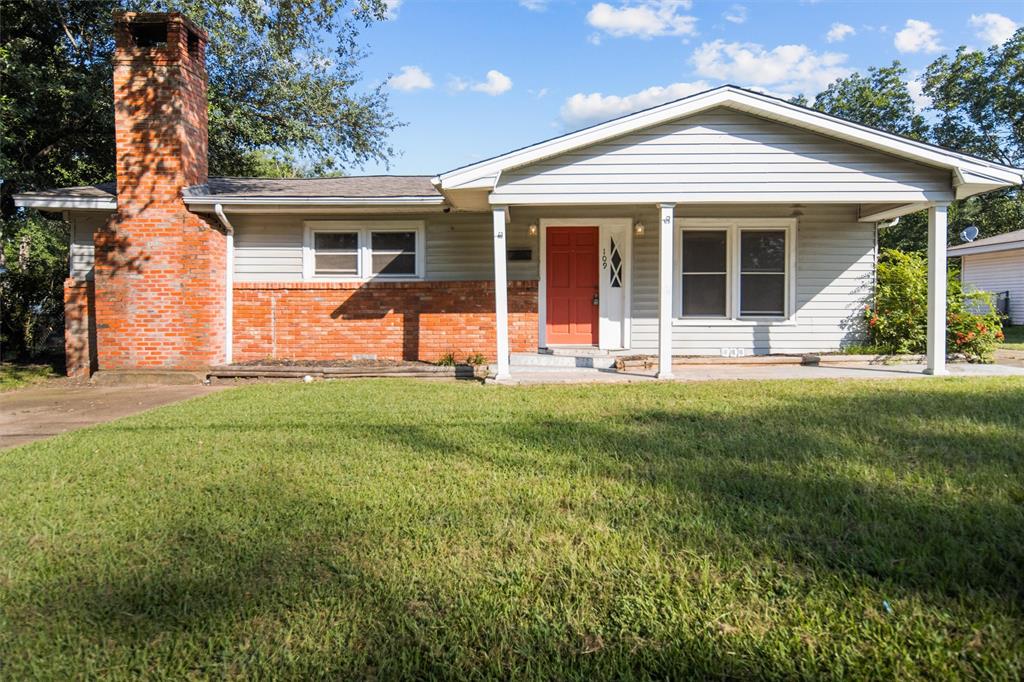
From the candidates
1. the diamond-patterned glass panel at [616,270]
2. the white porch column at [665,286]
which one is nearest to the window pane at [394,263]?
the diamond-patterned glass panel at [616,270]

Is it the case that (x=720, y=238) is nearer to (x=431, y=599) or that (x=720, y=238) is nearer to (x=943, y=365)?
(x=943, y=365)

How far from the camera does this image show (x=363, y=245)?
1067 cm

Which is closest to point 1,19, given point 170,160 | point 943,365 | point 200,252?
point 170,160

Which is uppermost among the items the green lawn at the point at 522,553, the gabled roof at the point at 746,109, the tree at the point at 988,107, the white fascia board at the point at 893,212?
the tree at the point at 988,107

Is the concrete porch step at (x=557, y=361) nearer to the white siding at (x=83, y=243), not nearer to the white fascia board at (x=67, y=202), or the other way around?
the white fascia board at (x=67, y=202)

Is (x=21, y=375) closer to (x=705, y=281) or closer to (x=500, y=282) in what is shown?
(x=500, y=282)

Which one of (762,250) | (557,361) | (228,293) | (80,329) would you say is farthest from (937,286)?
(80,329)

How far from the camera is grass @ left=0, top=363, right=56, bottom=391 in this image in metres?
9.24

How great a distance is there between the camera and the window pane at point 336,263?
10.7 meters

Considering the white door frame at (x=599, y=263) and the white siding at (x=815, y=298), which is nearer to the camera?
the white door frame at (x=599, y=263)

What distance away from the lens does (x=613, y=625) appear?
228 cm

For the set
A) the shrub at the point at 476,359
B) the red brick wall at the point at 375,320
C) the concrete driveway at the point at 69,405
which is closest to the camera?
the concrete driveway at the point at 69,405

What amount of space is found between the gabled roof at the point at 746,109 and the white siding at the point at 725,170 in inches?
6.7

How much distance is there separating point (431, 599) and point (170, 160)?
9.26m
